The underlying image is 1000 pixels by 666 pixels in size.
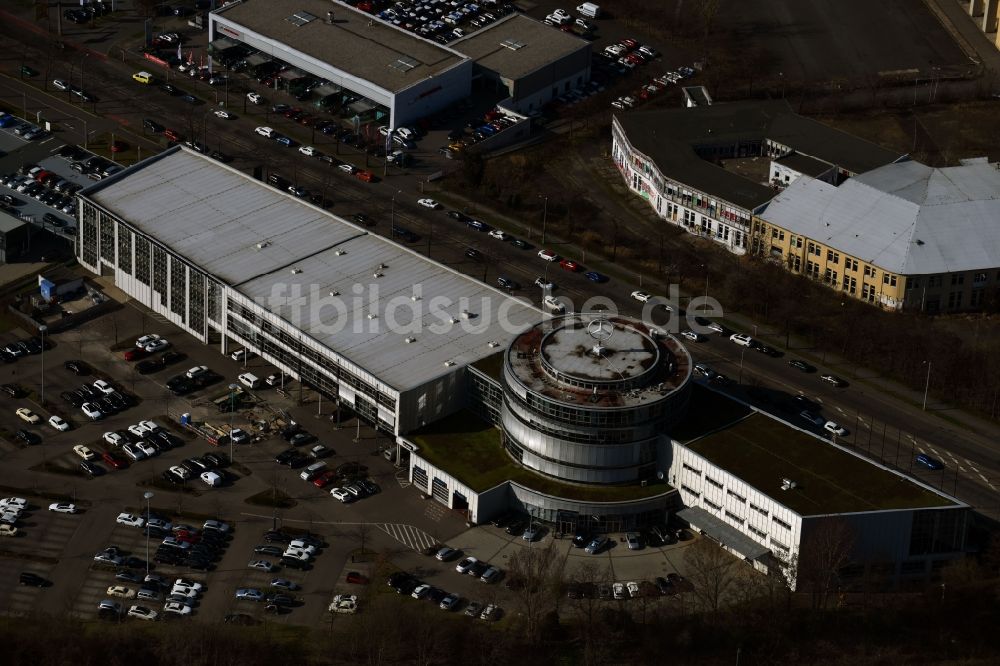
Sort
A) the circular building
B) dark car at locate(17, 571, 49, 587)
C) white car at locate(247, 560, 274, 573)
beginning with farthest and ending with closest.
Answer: the circular building < white car at locate(247, 560, 274, 573) < dark car at locate(17, 571, 49, 587)

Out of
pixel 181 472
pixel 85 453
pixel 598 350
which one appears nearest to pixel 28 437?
pixel 85 453

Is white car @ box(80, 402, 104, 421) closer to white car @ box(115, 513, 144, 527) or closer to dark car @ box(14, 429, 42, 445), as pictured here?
dark car @ box(14, 429, 42, 445)

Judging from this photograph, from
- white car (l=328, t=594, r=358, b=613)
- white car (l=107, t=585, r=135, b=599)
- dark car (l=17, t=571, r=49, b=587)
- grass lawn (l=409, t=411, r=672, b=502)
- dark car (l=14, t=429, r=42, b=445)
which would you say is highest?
grass lawn (l=409, t=411, r=672, b=502)

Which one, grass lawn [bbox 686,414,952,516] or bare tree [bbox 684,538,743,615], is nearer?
bare tree [bbox 684,538,743,615]

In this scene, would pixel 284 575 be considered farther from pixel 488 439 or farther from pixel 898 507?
pixel 898 507

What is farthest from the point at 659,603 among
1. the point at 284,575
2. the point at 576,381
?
the point at 284,575

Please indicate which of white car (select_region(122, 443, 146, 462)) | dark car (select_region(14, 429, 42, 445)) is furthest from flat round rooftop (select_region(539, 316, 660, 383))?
dark car (select_region(14, 429, 42, 445))

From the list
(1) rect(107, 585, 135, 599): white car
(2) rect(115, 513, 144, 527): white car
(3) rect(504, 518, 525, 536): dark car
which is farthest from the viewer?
(3) rect(504, 518, 525, 536): dark car

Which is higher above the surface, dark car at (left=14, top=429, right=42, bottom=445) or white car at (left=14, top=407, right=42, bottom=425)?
white car at (left=14, top=407, right=42, bottom=425)
